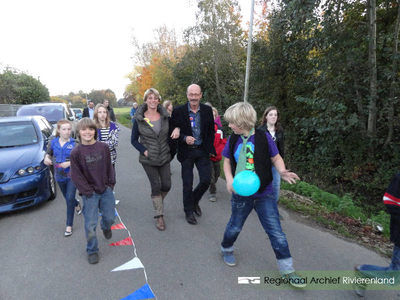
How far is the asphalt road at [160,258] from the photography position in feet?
8.60

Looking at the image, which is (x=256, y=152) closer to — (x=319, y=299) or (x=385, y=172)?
(x=319, y=299)

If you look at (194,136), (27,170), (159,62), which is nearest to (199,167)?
(194,136)

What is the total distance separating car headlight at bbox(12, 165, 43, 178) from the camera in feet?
14.7

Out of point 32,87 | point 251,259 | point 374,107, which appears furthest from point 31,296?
point 32,87

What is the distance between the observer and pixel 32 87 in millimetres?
32125

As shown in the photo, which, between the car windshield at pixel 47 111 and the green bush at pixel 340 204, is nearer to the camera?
the green bush at pixel 340 204

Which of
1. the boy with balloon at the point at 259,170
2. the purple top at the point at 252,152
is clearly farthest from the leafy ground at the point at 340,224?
the purple top at the point at 252,152

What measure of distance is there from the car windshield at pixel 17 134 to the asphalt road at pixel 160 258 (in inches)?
62.3

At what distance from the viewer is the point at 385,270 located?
226 cm

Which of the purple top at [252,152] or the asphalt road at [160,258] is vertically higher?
the purple top at [252,152]

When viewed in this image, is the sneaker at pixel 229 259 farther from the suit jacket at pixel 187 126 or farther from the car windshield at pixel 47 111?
the car windshield at pixel 47 111

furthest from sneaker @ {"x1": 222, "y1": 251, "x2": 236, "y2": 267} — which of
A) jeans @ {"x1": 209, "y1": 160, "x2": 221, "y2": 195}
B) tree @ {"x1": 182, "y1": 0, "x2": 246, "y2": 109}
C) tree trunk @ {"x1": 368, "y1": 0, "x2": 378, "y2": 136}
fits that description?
tree @ {"x1": 182, "y1": 0, "x2": 246, "y2": 109}

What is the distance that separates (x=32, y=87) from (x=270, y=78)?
33.4 metres

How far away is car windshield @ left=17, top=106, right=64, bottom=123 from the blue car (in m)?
3.58
